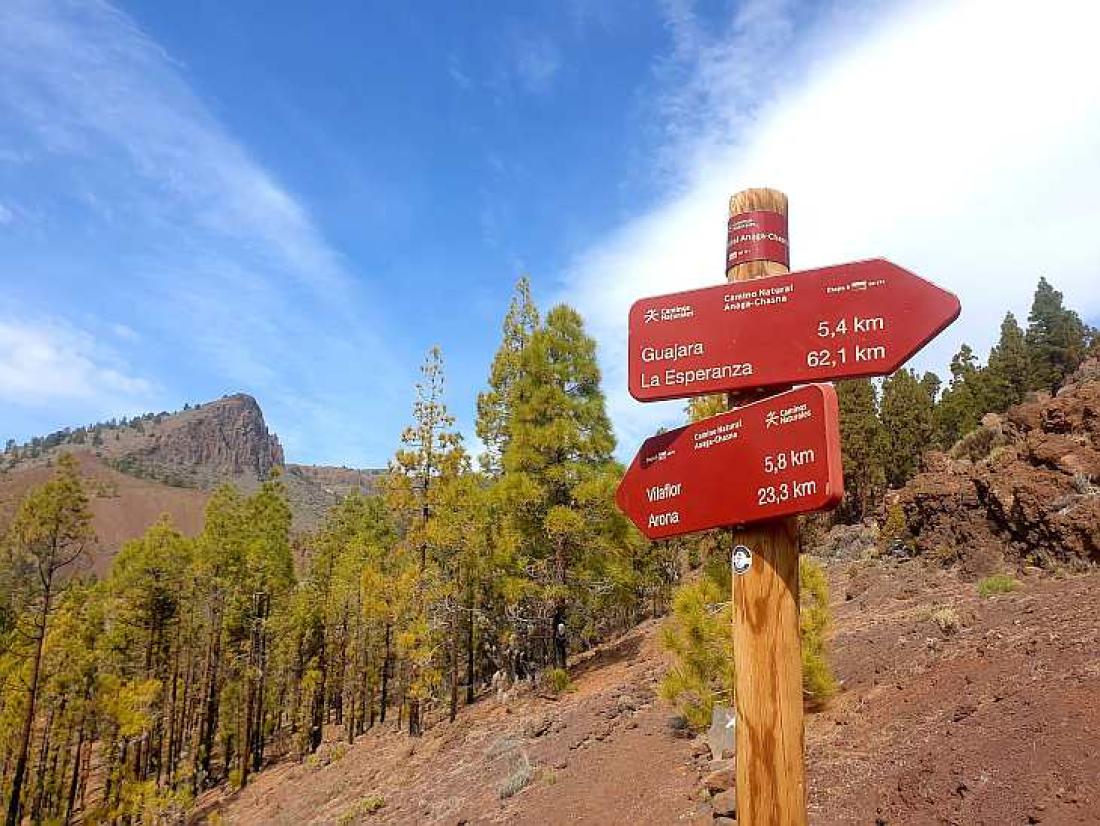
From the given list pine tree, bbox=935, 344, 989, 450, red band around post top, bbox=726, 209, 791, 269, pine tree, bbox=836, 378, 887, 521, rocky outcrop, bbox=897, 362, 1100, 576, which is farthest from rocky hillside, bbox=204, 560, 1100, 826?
pine tree, bbox=935, 344, 989, 450

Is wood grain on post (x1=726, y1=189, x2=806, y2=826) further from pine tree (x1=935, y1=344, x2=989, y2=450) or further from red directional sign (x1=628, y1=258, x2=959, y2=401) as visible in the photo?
pine tree (x1=935, y1=344, x2=989, y2=450)

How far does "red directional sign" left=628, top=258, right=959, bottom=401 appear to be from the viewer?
3.15 meters

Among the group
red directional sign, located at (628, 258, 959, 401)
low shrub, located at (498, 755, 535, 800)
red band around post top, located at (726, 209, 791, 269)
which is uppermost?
red band around post top, located at (726, 209, 791, 269)

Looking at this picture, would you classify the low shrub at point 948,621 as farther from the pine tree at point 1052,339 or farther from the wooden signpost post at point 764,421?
the pine tree at point 1052,339

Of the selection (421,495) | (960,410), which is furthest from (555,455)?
(960,410)

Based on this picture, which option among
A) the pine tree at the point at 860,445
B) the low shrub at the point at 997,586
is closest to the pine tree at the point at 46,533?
the low shrub at the point at 997,586

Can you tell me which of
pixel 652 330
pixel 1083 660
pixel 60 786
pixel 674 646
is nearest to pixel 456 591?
pixel 674 646

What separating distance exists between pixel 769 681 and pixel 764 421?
1.05 meters

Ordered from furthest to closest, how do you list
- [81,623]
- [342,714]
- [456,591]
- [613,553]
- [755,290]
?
[342,714] < [81,623] < [456,591] < [613,553] < [755,290]

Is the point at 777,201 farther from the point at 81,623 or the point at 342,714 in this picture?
the point at 342,714

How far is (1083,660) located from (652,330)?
815 centimetres

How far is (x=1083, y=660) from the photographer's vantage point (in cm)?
855

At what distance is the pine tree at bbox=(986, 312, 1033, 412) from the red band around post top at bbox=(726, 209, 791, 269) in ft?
143

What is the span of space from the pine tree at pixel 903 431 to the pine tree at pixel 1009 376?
614 centimetres
